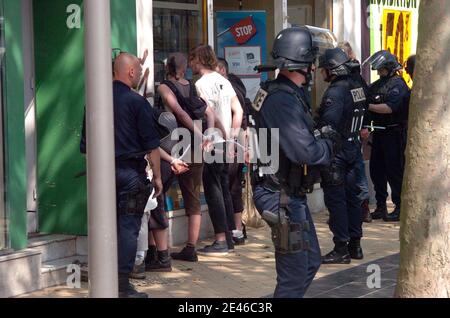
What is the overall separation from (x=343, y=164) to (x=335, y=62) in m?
0.97

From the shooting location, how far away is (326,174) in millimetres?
6855

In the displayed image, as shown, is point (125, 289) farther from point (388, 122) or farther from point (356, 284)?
point (388, 122)

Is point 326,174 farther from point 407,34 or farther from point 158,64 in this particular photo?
point 407,34

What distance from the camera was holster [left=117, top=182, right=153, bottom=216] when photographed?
300 inches

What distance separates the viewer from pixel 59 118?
9305mm

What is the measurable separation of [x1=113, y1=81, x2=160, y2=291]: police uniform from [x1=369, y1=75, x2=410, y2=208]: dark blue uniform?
5485mm

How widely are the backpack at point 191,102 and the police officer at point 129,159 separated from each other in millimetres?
1667

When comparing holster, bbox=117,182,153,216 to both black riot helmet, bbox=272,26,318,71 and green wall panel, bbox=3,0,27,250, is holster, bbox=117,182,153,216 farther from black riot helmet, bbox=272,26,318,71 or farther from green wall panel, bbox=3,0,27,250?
black riot helmet, bbox=272,26,318,71

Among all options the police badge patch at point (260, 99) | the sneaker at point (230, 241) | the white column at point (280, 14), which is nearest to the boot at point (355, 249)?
the sneaker at point (230, 241)

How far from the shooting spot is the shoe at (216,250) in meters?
10.1

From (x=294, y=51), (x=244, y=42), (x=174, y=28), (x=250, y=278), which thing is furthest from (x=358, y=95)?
(x=244, y=42)

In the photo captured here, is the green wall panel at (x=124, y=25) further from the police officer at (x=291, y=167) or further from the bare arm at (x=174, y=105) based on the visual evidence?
the police officer at (x=291, y=167)

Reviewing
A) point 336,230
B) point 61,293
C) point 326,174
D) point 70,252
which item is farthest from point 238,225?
point 326,174

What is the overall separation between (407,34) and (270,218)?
10.5 meters
